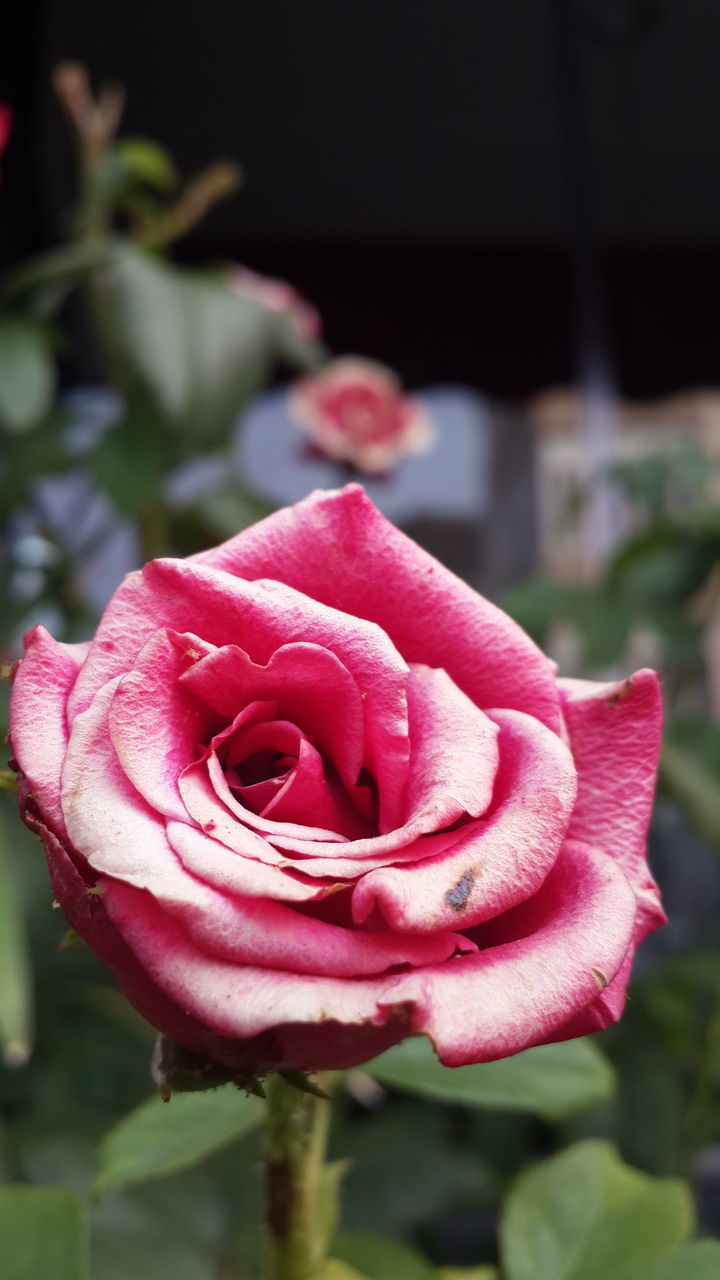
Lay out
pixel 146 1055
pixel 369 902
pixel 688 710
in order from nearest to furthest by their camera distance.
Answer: pixel 369 902
pixel 146 1055
pixel 688 710

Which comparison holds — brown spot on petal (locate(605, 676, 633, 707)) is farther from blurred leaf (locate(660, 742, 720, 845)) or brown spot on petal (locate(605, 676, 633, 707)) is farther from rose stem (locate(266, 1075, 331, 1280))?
blurred leaf (locate(660, 742, 720, 845))

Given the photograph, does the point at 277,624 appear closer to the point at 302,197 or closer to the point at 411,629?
the point at 411,629

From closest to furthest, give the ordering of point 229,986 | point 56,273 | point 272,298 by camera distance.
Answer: point 229,986, point 56,273, point 272,298

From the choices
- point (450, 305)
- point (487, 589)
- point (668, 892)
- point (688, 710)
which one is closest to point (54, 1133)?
point (688, 710)

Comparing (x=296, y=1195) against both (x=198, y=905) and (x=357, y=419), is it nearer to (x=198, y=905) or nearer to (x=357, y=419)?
(x=198, y=905)

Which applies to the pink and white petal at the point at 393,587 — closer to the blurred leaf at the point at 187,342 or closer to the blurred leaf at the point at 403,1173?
the blurred leaf at the point at 403,1173

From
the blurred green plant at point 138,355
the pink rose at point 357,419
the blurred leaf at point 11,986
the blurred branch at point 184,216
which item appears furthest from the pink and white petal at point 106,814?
the pink rose at point 357,419

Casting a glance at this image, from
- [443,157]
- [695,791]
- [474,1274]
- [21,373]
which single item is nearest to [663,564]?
[695,791]
